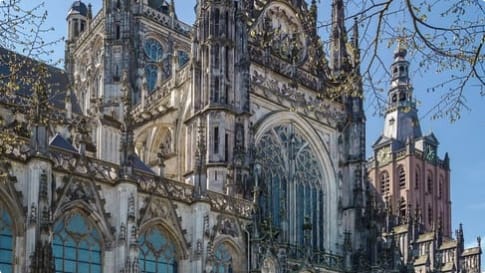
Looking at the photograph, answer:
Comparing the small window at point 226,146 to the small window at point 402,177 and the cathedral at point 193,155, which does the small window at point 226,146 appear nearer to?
the cathedral at point 193,155

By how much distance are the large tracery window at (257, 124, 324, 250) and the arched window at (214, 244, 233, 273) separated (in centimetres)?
669

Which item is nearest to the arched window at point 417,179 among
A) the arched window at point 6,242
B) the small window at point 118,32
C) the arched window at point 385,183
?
the arched window at point 385,183

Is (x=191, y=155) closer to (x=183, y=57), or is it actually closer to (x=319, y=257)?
(x=319, y=257)

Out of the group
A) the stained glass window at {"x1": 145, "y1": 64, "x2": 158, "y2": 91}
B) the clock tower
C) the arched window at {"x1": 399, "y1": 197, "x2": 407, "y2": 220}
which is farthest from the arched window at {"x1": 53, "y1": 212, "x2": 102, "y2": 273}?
the clock tower

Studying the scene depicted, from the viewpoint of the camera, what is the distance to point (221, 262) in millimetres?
35875

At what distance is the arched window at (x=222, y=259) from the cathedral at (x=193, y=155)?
0.08 metres

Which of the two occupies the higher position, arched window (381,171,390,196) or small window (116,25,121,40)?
small window (116,25,121,40)

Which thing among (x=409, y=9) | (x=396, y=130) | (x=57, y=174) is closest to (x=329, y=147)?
(x=57, y=174)

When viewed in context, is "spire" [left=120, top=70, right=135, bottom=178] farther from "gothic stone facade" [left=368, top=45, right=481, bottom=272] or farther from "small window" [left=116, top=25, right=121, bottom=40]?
"gothic stone facade" [left=368, top=45, right=481, bottom=272]

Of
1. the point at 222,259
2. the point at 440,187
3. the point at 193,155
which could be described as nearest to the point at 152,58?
the point at 193,155

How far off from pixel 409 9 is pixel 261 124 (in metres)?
32.0

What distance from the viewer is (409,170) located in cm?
8938

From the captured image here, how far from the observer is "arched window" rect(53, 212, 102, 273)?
30094 mm

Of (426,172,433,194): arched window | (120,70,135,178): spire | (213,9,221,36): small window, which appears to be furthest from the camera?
(426,172,433,194): arched window
